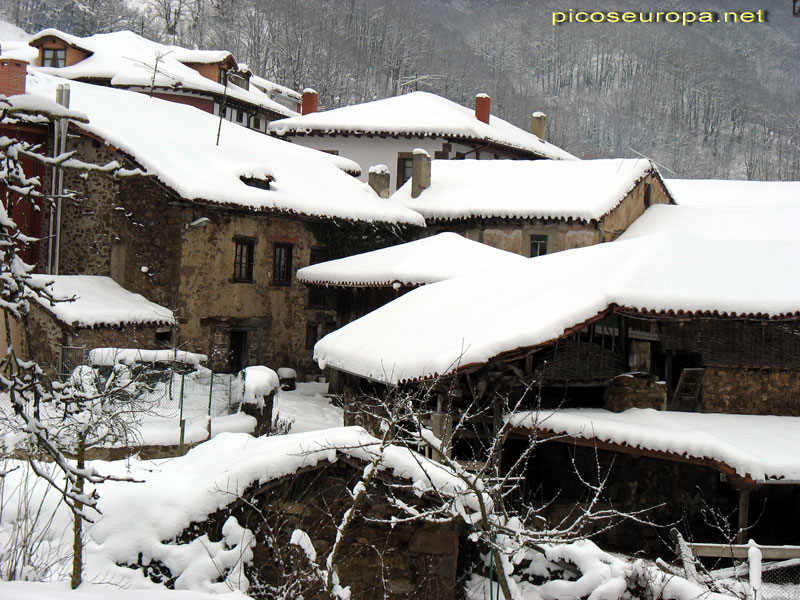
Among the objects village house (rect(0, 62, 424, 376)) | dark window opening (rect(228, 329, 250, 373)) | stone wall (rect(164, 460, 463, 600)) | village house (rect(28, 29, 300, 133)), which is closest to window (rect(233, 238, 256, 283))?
village house (rect(0, 62, 424, 376))

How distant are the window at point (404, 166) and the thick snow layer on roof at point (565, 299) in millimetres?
16701

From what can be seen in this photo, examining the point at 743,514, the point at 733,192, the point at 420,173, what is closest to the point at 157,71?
the point at 420,173

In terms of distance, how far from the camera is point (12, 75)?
798 inches

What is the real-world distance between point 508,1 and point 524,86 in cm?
2550

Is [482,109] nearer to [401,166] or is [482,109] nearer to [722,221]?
[401,166]

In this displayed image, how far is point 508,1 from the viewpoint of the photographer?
114625mm

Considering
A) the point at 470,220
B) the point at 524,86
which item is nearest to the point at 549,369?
the point at 470,220

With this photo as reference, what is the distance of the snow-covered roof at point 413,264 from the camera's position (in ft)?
62.5

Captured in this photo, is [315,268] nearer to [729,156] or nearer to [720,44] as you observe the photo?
[729,156]

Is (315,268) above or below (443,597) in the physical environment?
above

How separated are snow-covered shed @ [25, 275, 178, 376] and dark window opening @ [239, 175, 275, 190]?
4.17m

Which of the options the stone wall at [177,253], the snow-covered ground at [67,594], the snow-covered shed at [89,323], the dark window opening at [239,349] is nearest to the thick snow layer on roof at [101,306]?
the snow-covered shed at [89,323]

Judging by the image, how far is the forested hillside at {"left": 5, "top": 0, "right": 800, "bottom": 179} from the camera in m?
65.9

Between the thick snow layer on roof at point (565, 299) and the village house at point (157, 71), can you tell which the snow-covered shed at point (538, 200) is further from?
the village house at point (157, 71)
